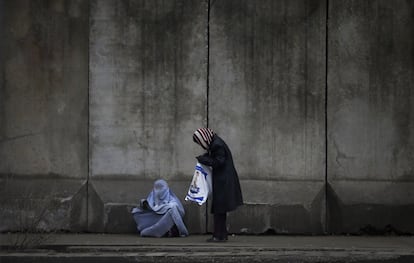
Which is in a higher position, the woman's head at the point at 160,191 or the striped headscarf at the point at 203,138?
the striped headscarf at the point at 203,138

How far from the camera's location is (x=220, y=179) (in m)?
9.86

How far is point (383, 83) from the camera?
11.0 metres

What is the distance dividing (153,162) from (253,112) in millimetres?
1689

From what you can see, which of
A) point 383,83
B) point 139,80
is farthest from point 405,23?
point 139,80

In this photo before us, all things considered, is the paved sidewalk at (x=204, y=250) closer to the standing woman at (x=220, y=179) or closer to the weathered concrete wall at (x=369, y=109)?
the standing woman at (x=220, y=179)

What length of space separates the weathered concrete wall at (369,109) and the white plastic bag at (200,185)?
2.07m

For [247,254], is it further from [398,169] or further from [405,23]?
[405,23]

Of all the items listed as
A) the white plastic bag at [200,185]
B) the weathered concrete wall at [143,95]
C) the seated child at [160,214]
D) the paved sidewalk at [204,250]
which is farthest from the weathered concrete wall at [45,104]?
the white plastic bag at [200,185]

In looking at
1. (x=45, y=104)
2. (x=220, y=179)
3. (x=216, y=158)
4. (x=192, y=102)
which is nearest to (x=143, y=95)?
(x=192, y=102)

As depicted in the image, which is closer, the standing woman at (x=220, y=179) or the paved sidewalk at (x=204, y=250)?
the paved sidewalk at (x=204, y=250)

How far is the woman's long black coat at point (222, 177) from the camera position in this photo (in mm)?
9773

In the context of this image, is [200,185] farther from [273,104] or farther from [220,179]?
[273,104]

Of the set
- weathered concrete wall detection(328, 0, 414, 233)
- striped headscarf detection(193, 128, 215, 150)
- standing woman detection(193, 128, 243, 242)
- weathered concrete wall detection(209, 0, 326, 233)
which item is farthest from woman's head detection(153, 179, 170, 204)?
weathered concrete wall detection(328, 0, 414, 233)

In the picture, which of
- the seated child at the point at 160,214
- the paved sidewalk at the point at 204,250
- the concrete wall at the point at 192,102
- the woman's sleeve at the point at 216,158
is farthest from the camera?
the concrete wall at the point at 192,102
